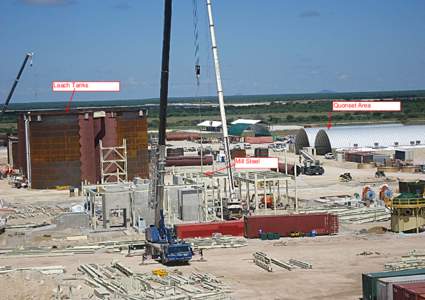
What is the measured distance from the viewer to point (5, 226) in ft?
177

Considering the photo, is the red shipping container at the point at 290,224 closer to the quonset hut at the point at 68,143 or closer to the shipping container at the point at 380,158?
the quonset hut at the point at 68,143

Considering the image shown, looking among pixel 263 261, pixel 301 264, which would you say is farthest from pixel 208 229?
pixel 301 264

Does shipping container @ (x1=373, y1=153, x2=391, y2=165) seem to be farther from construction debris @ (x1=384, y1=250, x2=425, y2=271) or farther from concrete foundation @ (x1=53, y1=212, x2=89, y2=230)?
construction debris @ (x1=384, y1=250, x2=425, y2=271)

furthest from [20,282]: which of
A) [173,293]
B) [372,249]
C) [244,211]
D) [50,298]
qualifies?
[244,211]

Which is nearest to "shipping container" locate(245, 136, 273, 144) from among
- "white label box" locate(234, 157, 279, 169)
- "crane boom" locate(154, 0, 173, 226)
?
"white label box" locate(234, 157, 279, 169)

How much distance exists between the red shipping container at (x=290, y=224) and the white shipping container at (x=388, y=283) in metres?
18.4

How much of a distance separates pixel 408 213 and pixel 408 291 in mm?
21951

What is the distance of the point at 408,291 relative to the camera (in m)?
27.0

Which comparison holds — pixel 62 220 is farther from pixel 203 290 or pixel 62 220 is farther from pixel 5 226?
pixel 203 290

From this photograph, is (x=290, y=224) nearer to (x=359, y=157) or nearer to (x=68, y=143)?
(x=68, y=143)

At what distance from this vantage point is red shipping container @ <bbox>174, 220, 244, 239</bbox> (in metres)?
47.9

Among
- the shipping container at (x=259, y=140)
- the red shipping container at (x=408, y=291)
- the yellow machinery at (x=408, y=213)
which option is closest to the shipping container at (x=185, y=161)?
the shipping container at (x=259, y=140)

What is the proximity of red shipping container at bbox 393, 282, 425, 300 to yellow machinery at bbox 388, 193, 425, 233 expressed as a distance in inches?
789

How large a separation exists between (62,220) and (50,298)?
2113cm
